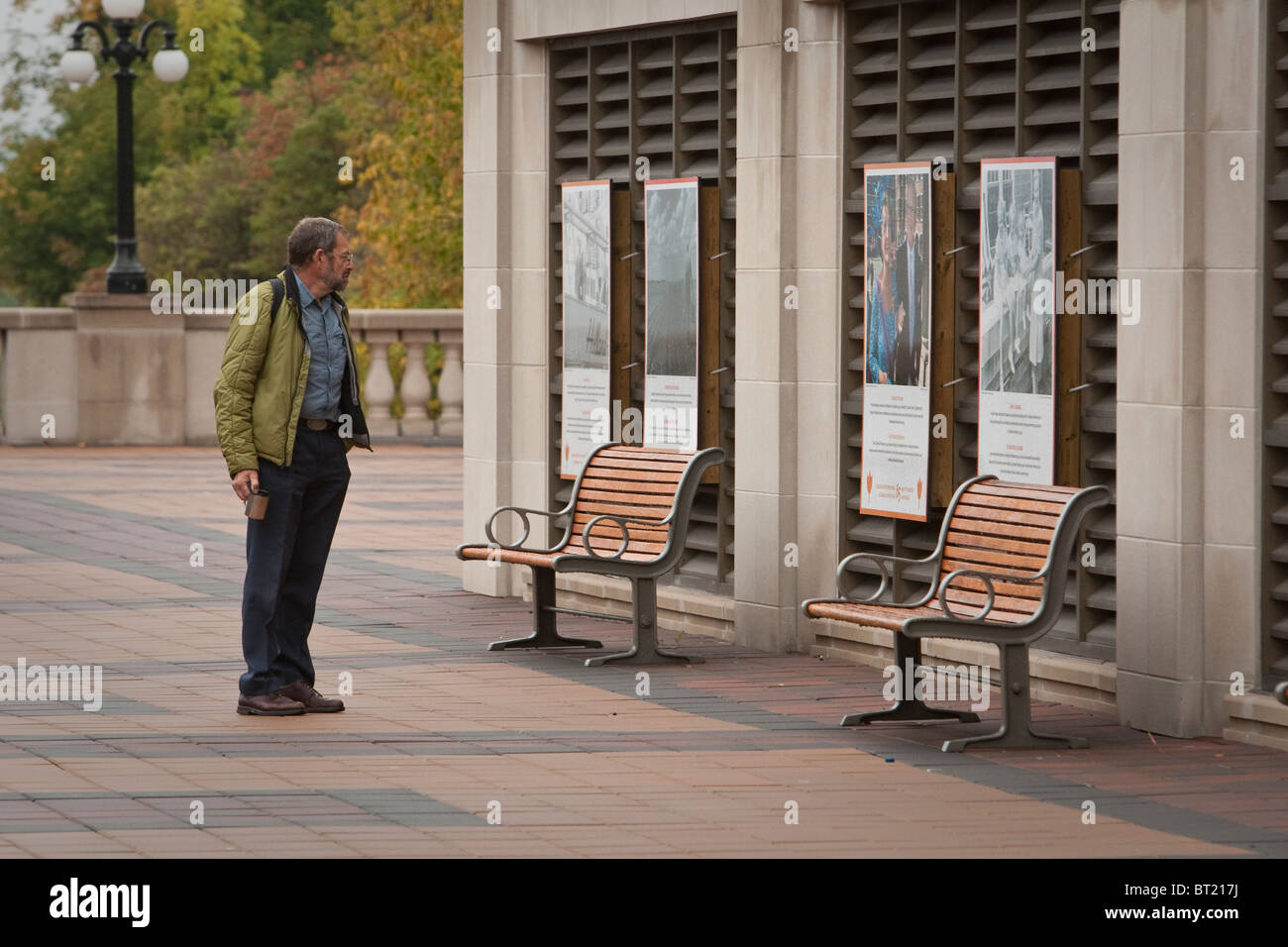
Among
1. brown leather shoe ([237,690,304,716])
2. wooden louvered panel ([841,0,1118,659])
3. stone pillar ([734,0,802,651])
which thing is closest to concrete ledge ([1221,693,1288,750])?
wooden louvered panel ([841,0,1118,659])

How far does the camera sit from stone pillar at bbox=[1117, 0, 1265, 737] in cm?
873

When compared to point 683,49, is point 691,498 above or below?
below

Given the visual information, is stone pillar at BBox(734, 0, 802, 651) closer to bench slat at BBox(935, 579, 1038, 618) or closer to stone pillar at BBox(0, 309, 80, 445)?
bench slat at BBox(935, 579, 1038, 618)

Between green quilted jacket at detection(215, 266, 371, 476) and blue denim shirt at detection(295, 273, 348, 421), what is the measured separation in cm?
6

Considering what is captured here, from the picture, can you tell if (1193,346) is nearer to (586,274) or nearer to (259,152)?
(586,274)

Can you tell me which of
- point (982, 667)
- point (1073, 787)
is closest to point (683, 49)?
point (982, 667)

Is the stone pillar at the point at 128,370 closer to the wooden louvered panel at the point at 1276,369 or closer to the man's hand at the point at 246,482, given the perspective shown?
the man's hand at the point at 246,482

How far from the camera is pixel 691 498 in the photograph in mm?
11117

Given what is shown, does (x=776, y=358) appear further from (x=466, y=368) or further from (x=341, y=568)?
(x=341, y=568)

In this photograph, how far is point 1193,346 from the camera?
8.85m

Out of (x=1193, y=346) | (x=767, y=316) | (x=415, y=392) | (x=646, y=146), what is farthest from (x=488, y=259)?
(x=415, y=392)

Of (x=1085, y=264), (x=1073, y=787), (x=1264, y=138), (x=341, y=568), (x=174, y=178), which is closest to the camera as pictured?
(x=1073, y=787)

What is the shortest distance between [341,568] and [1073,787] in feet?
25.2

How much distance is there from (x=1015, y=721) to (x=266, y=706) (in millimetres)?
2948
